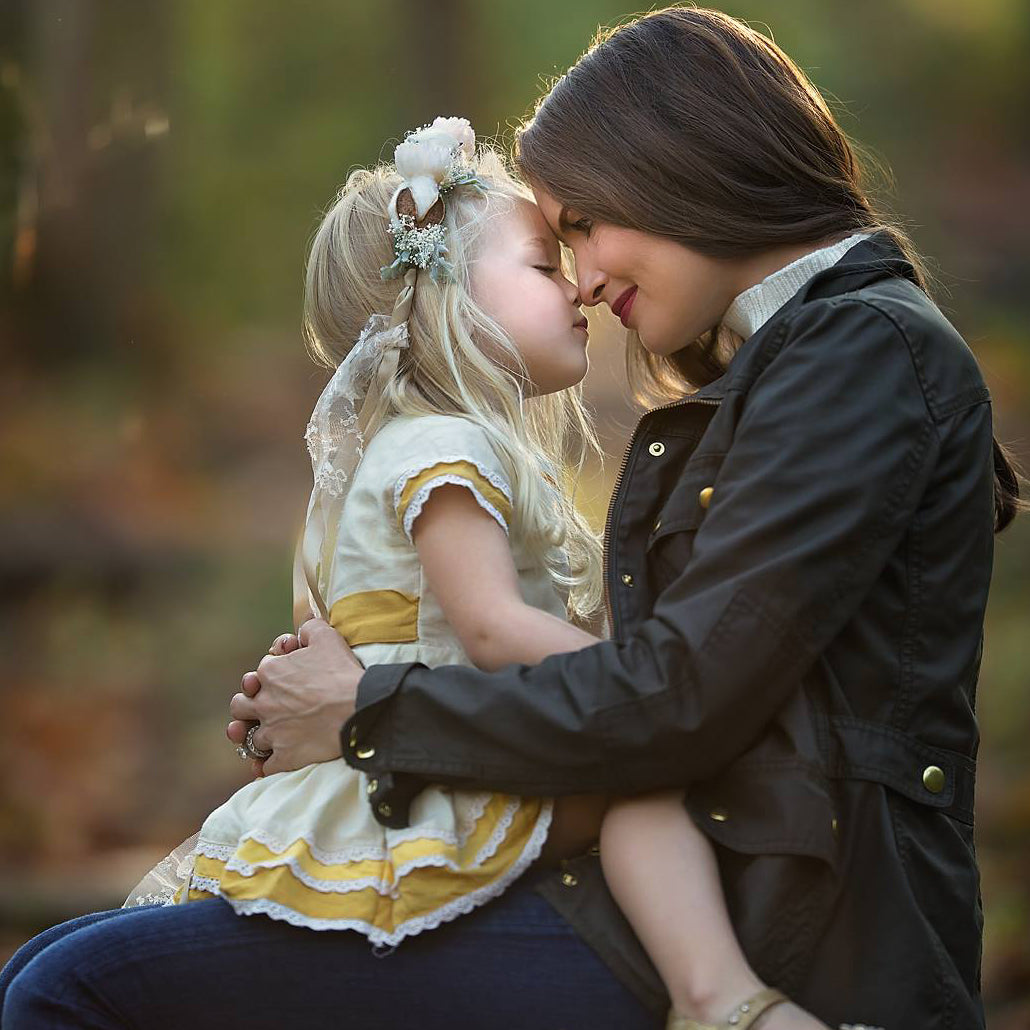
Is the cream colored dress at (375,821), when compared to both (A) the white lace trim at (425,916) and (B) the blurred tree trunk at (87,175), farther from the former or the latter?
(B) the blurred tree trunk at (87,175)

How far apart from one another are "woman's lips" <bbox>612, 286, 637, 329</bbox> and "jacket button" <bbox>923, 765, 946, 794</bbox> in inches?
29.6

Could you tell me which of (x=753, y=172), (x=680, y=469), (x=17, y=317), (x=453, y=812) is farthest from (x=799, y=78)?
(x=17, y=317)

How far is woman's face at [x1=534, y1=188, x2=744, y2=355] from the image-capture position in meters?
1.91

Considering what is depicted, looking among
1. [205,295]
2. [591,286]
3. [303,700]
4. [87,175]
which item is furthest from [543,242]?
[205,295]

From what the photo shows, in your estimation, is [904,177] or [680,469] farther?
[904,177]

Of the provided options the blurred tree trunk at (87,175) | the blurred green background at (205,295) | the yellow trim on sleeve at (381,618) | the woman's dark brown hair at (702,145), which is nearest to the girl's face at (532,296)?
the woman's dark brown hair at (702,145)

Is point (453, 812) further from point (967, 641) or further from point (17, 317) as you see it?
point (17, 317)

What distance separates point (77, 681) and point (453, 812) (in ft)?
18.6

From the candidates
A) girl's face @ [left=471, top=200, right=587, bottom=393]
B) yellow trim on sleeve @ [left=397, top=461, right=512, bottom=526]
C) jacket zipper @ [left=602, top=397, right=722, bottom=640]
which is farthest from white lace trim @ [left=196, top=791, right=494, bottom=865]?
girl's face @ [left=471, top=200, right=587, bottom=393]

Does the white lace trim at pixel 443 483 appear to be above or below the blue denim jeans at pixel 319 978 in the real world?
above

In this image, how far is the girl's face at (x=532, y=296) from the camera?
206 centimetres

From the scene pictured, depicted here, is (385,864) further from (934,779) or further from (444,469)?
(934,779)

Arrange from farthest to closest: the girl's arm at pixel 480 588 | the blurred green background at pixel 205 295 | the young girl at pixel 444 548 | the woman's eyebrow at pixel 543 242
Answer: the blurred green background at pixel 205 295 < the woman's eyebrow at pixel 543 242 < the girl's arm at pixel 480 588 < the young girl at pixel 444 548

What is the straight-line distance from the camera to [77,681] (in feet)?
22.6
